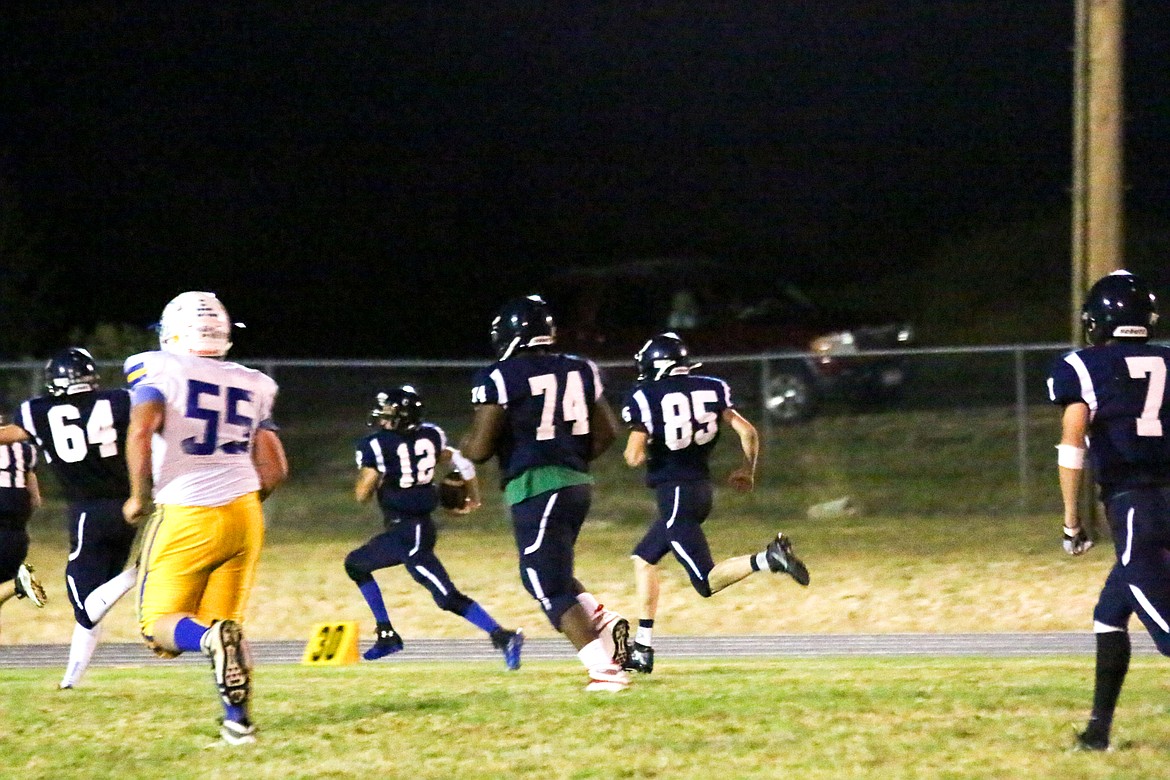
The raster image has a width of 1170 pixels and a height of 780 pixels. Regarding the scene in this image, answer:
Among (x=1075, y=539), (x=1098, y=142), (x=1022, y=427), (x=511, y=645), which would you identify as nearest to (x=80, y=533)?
(x=511, y=645)

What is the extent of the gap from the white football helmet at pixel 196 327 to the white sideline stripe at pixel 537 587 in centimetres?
184

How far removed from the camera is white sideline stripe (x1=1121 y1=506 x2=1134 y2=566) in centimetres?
635

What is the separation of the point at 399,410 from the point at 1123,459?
634cm

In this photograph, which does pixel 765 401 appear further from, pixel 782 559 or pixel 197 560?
pixel 197 560

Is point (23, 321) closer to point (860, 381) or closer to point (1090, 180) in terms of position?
point (860, 381)

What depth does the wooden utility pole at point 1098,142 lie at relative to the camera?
13.8 m

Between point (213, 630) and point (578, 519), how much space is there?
2.06m

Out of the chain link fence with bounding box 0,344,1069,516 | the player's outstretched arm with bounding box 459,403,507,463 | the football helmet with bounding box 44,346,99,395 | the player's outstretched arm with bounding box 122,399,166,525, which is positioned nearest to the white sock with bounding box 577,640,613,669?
the player's outstretched arm with bounding box 459,403,507,463

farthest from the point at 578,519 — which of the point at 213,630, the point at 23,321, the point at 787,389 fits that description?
the point at 23,321

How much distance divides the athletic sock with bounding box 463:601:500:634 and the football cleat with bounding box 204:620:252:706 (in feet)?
14.4

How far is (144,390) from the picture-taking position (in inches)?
263

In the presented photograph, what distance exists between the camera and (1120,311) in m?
6.46

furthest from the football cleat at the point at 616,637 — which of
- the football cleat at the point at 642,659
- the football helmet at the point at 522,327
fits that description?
the football helmet at the point at 522,327

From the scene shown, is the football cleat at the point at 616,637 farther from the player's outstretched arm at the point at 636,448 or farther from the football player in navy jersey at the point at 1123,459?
the football player in navy jersey at the point at 1123,459
